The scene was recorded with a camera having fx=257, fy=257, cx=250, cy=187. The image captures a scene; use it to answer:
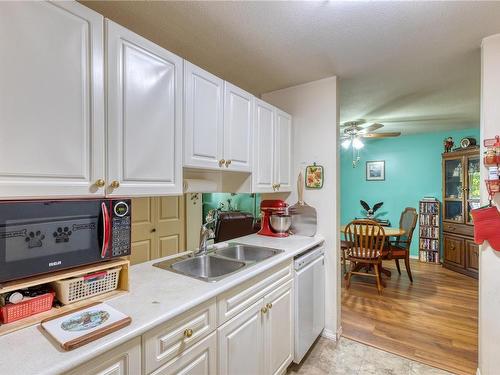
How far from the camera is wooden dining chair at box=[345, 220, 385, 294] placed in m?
3.28

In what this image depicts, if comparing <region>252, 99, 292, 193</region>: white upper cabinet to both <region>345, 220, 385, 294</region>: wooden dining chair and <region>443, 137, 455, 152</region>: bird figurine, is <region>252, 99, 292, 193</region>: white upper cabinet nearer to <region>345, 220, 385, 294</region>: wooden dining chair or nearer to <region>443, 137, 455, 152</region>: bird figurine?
<region>345, 220, 385, 294</region>: wooden dining chair

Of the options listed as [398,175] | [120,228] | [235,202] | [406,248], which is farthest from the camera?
[235,202]

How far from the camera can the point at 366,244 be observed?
11.0 ft

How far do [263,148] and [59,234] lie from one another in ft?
5.06

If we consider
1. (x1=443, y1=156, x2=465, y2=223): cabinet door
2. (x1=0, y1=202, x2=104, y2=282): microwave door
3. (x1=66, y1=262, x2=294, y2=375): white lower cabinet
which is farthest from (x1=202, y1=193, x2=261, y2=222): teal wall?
(x1=0, y1=202, x2=104, y2=282): microwave door

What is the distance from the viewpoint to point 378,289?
329cm

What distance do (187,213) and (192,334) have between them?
2.59 metres

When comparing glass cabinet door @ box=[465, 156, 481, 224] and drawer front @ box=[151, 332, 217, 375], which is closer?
drawer front @ box=[151, 332, 217, 375]

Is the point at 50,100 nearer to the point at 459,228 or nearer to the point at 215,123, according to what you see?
the point at 215,123

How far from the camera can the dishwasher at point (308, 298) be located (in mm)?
1912

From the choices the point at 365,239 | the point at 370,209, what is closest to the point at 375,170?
the point at 370,209

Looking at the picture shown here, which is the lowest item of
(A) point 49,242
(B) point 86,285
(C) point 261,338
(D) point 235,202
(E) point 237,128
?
(C) point 261,338

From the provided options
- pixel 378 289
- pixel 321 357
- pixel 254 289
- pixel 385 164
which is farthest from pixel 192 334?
pixel 385 164

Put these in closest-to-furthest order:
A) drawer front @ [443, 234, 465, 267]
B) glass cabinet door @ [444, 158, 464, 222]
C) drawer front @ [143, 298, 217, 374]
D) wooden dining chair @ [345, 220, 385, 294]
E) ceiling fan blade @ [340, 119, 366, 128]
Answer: drawer front @ [143, 298, 217, 374], wooden dining chair @ [345, 220, 385, 294], ceiling fan blade @ [340, 119, 366, 128], drawer front @ [443, 234, 465, 267], glass cabinet door @ [444, 158, 464, 222]
